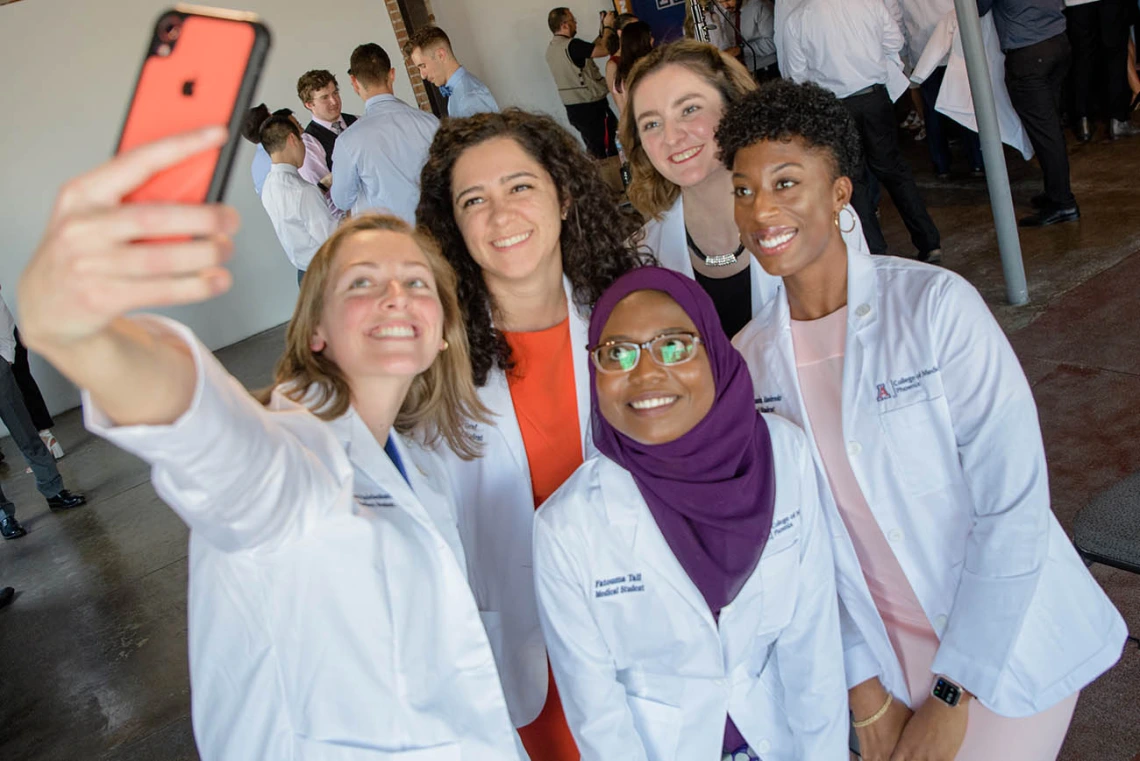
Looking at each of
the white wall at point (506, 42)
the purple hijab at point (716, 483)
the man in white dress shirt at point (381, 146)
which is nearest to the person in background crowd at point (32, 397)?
the man in white dress shirt at point (381, 146)

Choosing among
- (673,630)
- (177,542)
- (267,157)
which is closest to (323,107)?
(267,157)

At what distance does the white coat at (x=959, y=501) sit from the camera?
1.73 metres

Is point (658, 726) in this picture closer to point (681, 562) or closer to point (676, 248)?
point (681, 562)

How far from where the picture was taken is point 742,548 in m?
1.71

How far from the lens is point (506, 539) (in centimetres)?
209

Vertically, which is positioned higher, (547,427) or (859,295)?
(859,295)

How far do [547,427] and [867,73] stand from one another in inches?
176

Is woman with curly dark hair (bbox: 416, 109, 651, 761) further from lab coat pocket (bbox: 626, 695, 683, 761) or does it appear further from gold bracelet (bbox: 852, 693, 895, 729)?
gold bracelet (bbox: 852, 693, 895, 729)

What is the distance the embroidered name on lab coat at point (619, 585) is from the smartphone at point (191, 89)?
111 cm

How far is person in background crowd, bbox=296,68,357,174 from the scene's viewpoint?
23.0 ft

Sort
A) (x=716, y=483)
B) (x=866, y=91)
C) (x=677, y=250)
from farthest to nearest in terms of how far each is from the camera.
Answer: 1. (x=866, y=91)
2. (x=677, y=250)
3. (x=716, y=483)

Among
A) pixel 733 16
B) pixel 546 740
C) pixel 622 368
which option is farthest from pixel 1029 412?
pixel 733 16

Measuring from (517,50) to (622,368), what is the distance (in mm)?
11462

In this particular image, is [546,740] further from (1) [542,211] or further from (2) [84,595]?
(2) [84,595]
